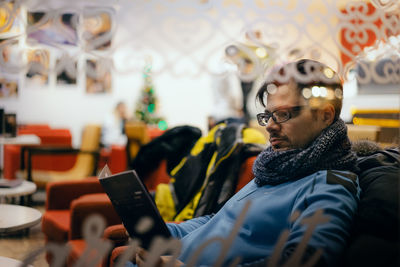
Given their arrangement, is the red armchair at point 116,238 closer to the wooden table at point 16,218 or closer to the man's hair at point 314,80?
the wooden table at point 16,218

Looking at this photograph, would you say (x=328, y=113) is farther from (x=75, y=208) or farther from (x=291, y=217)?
(x=75, y=208)

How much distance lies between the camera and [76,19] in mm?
1181

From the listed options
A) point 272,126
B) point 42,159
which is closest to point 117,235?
point 272,126

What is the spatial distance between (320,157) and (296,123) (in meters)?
0.14

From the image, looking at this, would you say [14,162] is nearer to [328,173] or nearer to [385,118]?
[328,173]

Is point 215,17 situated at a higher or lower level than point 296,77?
higher

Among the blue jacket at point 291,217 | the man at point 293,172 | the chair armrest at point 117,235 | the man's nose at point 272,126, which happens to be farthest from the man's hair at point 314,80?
the chair armrest at point 117,235

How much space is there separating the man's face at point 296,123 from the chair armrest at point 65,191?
5.49ft

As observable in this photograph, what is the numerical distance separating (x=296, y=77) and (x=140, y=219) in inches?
25.9

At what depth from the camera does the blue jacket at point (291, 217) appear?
36.9 inches

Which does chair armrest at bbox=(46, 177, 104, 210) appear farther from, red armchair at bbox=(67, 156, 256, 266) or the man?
the man

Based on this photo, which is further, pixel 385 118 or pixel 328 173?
pixel 385 118

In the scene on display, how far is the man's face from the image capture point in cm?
124

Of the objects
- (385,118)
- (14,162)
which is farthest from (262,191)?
(385,118)
